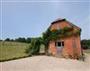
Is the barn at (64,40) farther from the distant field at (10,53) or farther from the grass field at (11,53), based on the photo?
the distant field at (10,53)

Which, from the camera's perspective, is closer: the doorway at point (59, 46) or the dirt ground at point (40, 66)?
the dirt ground at point (40, 66)

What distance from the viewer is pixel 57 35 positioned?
22.2 metres

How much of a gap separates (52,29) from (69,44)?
369 cm

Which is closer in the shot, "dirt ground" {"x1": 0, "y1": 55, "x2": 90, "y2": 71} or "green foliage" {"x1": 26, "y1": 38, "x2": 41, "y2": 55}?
"dirt ground" {"x1": 0, "y1": 55, "x2": 90, "y2": 71}

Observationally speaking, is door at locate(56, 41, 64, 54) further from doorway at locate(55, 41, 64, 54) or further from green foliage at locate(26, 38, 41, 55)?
green foliage at locate(26, 38, 41, 55)

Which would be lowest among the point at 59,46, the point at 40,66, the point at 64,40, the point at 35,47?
the point at 40,66

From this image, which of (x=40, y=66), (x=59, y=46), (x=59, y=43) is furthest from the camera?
(x=59, y=43)

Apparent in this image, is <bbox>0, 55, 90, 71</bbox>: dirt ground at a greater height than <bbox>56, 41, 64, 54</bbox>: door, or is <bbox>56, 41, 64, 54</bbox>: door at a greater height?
<bbox>56, 41, 64, 54</bbox>: door

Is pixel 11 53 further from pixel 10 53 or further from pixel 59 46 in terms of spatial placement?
pixel 59 46

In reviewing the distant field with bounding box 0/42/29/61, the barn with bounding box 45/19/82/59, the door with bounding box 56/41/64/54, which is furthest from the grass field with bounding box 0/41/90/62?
the door with bounding box 56/41/64/54

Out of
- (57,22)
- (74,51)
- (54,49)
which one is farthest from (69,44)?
(57,22)

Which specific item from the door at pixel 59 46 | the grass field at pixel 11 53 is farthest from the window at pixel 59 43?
Answer: the grass field at pixel 11 53

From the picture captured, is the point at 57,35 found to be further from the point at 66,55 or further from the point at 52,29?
the point at 66,55

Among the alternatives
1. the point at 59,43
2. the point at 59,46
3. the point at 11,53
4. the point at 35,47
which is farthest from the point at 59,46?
the point at 11,53
